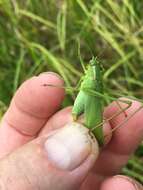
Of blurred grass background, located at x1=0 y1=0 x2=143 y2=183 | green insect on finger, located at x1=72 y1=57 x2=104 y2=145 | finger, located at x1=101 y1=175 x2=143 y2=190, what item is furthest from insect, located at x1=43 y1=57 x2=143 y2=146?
blurred grass background, located at x1=0 y1=0 x2=143 y2=183

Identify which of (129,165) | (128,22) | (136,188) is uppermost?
(128,22)

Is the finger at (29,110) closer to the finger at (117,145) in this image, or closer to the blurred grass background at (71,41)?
Answer: the finger at (117,145)

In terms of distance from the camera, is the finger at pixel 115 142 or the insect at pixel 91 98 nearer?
the insect at pixel 91 98

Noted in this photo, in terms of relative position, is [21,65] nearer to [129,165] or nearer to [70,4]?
[70,4]

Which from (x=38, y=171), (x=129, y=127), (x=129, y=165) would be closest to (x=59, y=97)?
(x=129, y=127)

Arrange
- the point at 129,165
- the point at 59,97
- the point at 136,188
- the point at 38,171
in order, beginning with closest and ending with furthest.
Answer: the point at 38,171, the point at 136,188, the point at 59,97, the point at 129,165

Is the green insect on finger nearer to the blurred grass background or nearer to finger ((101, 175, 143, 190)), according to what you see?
finger ((101, 175, 143, 190))

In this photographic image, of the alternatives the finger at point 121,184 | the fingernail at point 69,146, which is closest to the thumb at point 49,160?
the fingernail at point 69,146

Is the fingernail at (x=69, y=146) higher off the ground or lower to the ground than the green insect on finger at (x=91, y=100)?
lower
